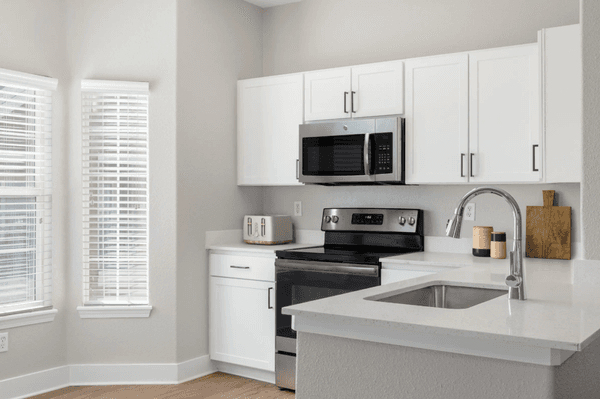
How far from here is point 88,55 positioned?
3.83 m

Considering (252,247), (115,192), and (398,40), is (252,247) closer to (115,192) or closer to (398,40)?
(115,192)

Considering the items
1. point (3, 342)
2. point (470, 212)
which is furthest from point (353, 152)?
point (3, 342)

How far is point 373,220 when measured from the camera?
388 centimetres

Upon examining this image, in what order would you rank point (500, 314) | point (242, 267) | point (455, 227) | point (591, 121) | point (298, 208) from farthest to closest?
1. point (298, 208)
2. point (242, 267)
3. point (591, 121)
4. point (455, 227)
5. point (500, 314)

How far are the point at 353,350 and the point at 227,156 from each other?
278 cm

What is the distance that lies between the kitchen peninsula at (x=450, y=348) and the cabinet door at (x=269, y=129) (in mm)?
2294

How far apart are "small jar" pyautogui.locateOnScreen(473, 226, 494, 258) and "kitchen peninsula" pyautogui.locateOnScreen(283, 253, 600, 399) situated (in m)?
1.60

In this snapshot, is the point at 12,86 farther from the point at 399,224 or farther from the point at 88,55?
the point at 399,224

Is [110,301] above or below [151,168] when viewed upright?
below

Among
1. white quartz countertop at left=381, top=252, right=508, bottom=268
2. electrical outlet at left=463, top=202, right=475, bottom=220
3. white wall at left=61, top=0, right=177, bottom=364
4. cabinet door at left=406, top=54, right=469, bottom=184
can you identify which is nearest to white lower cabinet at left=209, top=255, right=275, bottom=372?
white wall at left=61, top=0, right=177, bottom=364

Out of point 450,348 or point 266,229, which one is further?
point 266,229

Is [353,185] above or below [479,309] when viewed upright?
above

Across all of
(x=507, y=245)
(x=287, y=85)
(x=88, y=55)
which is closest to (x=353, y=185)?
(x=287, y=85)

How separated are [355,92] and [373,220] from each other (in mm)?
833
